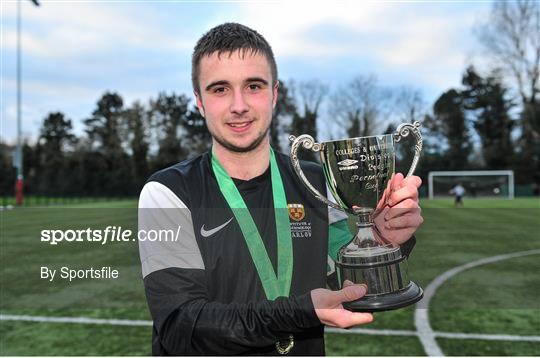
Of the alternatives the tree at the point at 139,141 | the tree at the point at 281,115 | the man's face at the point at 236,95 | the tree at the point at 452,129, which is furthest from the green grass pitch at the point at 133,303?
the tree at the point at 452,129

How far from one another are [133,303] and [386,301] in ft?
15.3

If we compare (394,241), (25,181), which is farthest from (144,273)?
(25,181)

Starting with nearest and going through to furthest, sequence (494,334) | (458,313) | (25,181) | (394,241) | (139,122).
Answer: (394,241) → (494,334) → (458,313) → (25,181) → (139,122)

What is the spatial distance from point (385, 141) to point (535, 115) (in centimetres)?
3623

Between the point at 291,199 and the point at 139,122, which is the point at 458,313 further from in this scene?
the point at 139,122

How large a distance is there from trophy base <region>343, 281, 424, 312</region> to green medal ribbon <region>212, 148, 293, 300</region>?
21cm

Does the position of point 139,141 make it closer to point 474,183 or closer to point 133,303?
point 474,183

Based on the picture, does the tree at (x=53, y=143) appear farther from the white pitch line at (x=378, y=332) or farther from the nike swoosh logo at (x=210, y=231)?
the nike swoosh logo at (x=210, y=231)

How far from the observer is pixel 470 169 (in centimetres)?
3225

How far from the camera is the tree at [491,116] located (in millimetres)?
33281

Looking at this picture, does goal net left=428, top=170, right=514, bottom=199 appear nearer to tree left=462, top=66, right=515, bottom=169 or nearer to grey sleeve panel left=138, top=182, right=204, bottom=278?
tree left=462, top=66, right=515, bottom=169

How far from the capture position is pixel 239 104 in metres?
1.26

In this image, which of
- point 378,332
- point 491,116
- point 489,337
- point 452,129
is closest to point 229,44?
point 378,332

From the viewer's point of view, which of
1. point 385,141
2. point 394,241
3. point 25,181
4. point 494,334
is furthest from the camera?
point 25,181
